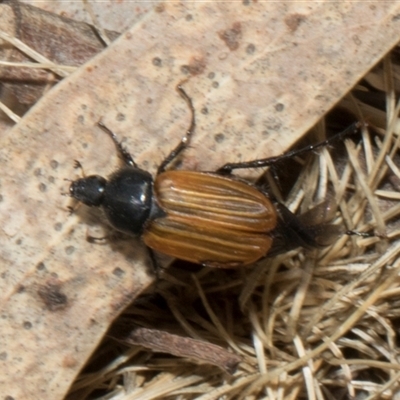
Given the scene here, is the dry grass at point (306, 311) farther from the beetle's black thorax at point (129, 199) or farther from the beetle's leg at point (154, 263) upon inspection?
the beetle's black thorax at point (129, 199)

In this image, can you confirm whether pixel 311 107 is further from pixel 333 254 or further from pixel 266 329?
pixel 266 329

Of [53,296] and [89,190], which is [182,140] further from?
[53,296]

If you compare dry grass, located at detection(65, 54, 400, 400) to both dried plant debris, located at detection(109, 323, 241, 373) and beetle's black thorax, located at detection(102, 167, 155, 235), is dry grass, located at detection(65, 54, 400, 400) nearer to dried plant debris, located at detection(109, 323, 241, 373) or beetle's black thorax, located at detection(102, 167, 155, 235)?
dried plant debris, located at detection(109, 323, 241, 373)

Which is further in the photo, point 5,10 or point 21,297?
point 5,10

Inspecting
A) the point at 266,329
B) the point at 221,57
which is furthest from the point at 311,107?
the point at 266,329

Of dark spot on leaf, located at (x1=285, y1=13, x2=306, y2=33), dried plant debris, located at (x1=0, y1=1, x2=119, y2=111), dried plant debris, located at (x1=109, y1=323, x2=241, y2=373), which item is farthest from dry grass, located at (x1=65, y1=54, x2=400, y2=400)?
dried plant debris, located at (x1=0, y1=1, x2=119, y2=111)
